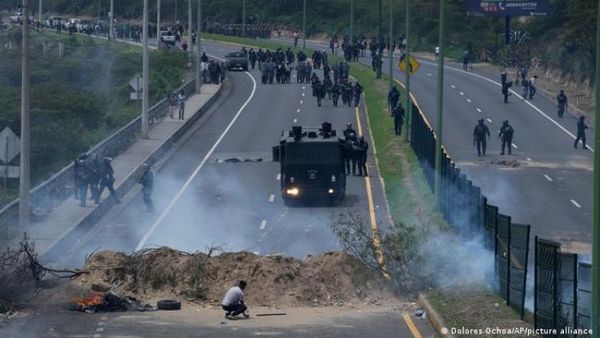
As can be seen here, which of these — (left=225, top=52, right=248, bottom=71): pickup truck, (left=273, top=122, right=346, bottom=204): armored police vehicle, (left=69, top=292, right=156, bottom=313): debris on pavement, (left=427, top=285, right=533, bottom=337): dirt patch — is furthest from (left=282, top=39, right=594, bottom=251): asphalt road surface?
(left=69, top=292, right=156, bottom=313): debris on pavement

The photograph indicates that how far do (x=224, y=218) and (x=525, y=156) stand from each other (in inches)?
756

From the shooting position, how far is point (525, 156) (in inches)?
2180

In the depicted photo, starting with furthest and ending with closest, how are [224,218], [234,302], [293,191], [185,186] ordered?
[185,186], [293,191], [224,218], [234,302]

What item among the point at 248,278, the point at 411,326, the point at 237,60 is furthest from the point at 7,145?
the point at 237,60

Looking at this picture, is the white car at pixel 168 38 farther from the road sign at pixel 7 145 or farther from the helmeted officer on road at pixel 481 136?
the road sign at pixel 7 145

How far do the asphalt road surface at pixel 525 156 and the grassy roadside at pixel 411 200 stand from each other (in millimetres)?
2222

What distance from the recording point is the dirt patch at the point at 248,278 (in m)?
26.1

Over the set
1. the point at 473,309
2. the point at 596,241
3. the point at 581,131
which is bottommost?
the point at 473,309

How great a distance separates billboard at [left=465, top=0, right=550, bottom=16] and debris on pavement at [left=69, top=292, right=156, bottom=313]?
66294 millimetres

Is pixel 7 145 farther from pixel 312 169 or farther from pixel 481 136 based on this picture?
pixel 481 136

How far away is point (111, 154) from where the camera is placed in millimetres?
52094

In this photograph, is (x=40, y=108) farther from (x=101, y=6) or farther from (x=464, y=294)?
(x=101, y=6)

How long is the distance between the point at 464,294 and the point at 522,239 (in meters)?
2.92

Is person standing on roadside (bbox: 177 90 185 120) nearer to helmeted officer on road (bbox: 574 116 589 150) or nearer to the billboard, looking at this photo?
helmeted officer on road (bbox: 574 116 589 150)
